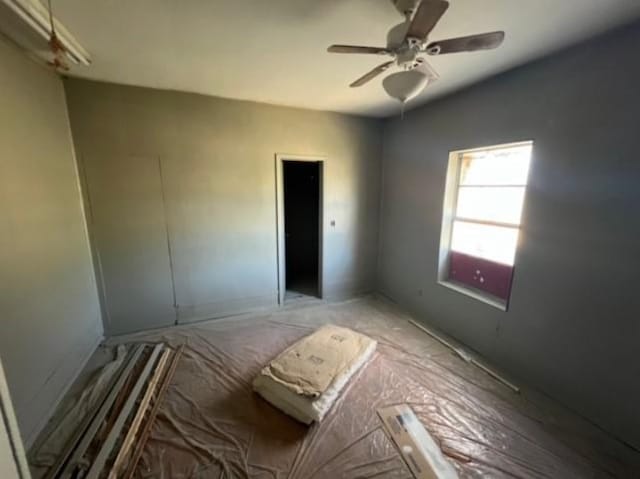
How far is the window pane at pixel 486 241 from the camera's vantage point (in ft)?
8.67

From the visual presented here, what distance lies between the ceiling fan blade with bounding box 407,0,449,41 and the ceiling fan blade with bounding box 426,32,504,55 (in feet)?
0.32

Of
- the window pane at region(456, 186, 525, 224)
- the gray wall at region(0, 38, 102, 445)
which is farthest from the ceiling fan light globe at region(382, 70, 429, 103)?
the gray wall at region(0, 38, 102, 445)

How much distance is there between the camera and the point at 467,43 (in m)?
1.51

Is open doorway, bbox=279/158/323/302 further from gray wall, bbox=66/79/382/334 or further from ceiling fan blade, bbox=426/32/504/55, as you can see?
ceiling fan blade, bbox=426/32/504/55

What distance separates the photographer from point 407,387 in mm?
2391

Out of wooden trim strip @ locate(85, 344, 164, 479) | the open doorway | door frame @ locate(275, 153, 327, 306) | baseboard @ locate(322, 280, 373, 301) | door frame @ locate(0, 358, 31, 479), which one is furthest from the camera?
the open doorway

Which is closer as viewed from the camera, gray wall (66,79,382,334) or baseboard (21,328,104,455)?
baseboard (21,328,104,455)

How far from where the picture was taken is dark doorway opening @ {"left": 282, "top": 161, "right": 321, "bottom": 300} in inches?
207

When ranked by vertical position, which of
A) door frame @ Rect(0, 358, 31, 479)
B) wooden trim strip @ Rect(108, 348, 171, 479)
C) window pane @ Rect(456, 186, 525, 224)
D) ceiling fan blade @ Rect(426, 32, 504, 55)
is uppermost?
ceiling fan blade @ Rect(426, 32, 504, 55)

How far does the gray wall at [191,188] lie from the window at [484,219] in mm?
1407

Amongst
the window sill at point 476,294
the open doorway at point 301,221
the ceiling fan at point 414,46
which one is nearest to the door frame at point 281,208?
the open doorway at point 301,221

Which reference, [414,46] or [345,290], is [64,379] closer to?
[345,290]

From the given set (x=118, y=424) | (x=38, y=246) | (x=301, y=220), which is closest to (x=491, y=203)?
(x=301, y=220)

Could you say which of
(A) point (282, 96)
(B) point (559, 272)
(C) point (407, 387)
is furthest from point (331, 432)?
(A) point (282, 96)
